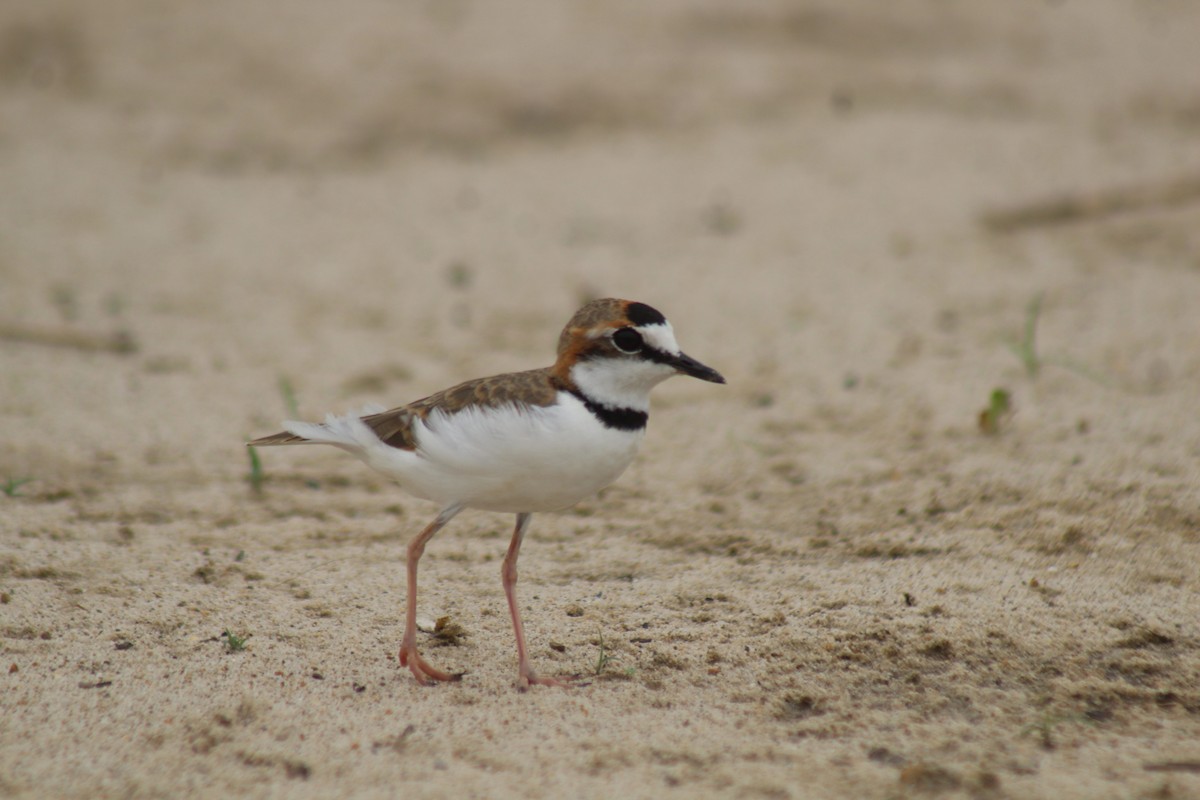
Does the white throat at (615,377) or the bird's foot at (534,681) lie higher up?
the white throat at (615,377)

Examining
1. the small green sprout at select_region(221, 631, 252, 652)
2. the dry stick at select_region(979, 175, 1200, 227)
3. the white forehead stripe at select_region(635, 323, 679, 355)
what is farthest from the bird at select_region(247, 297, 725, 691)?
the dry stick at select_region(979, 175, 1200, 227)

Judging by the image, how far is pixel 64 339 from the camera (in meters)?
6.82

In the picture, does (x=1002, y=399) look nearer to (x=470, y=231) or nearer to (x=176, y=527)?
(x=176, y=527)

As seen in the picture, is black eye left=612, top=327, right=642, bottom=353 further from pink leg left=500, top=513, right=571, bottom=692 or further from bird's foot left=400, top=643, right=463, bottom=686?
bird's foot left=400, top=643, right=463, bottom=686

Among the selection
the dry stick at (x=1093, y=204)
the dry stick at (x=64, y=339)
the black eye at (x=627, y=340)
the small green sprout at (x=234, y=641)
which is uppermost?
the dry stick at (x=1093, y=204)

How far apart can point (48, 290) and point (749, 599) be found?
17.3ft

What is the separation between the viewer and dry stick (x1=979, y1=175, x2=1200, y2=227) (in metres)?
8.25

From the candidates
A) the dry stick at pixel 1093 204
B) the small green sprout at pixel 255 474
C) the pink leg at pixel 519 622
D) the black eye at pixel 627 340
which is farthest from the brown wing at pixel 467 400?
the dry stick at pixel 1093 204

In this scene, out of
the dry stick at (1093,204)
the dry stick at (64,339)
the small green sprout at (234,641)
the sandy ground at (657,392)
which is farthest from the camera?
the dry stick at (1093,204)

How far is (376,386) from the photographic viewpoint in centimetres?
659

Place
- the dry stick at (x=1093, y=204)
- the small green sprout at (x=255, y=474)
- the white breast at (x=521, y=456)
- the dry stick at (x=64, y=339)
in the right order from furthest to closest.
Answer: the dry stick at (x=1093, y=204) < the dry stick at (x=64, y=339) < the small green sprout at (x=255, y=474) < the white breast at (x=521, y=456)

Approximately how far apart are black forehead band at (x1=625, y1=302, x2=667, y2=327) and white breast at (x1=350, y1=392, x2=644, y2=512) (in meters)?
0.31

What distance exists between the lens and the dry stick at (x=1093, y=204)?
27.1 feet

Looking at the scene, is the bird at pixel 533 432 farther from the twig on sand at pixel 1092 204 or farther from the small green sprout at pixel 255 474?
the twig on sand at pixel 1092 204
